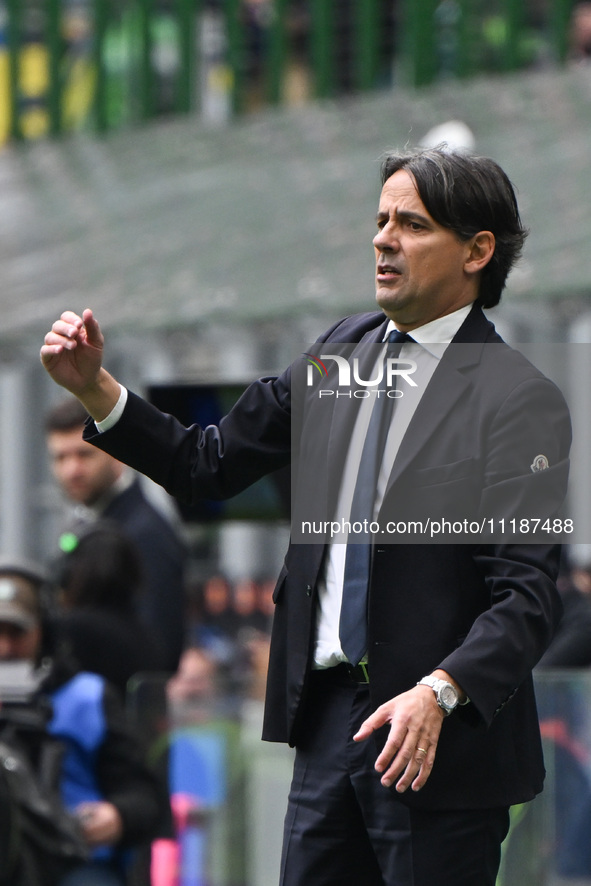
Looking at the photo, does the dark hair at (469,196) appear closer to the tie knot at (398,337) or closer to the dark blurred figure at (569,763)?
the tie knot at (398,337)

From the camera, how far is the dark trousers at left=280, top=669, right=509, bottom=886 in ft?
8.52

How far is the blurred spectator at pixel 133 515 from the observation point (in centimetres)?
533

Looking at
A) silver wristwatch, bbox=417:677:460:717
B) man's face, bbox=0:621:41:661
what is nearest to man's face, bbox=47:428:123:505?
man's face, bbox=0:621:41:661

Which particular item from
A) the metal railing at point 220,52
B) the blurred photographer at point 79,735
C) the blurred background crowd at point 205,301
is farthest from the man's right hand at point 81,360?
the metal railing at point 220,52

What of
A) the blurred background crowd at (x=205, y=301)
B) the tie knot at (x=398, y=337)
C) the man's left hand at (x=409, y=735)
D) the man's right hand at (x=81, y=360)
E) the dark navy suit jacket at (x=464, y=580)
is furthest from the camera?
the blurred background crowd at (x=205, y=301)

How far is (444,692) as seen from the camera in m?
2.46

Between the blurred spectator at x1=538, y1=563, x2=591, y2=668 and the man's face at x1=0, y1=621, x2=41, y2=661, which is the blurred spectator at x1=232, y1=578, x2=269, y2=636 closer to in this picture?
the blurred spectator at x1=538, y1=563, x2=591, y2=668

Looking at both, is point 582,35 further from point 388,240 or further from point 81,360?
point 81,360

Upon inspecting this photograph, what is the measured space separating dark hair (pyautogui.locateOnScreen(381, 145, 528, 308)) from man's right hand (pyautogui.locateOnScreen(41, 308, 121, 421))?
0.59 m

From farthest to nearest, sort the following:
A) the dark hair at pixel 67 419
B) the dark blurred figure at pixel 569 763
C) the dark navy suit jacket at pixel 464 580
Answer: the dark hair at pixel 67 419 < the dark blurred figure at pixel 569 763 < the dark navy suit jacket at pixel 464 580

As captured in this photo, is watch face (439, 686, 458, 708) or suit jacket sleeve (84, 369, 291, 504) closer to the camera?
watch face (439, 686, 458, 708)

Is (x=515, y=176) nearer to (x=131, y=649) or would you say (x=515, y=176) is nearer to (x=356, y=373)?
(x=131, y=649)

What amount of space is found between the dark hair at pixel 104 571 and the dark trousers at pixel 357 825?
2414 millimetres

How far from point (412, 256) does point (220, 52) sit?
8161 millimetres
